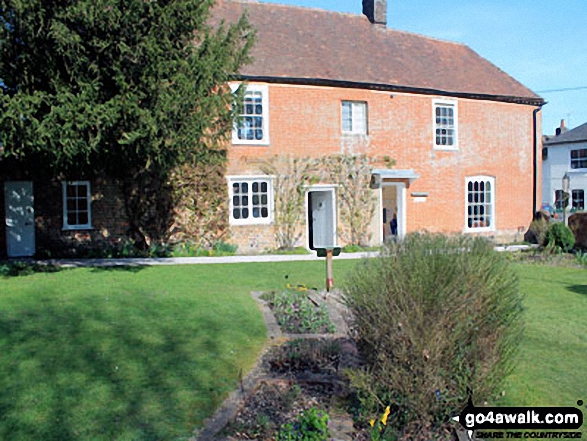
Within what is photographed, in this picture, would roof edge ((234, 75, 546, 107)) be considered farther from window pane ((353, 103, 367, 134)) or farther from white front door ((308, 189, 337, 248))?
white front door ((308, 189, 337, 248))

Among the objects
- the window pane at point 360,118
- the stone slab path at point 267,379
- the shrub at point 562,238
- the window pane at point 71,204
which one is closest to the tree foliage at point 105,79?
the stone slab path at point 267,379

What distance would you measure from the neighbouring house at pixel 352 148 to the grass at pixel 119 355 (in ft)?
23.1

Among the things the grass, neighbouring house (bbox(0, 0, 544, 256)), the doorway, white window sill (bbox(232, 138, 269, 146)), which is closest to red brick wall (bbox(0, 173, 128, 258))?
neighbouring house (bbox(0, 0, 544, 256))

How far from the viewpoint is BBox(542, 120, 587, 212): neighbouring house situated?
3794 cm

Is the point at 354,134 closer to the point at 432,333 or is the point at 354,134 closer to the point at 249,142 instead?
the point at 249,142

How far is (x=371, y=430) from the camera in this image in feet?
14.4

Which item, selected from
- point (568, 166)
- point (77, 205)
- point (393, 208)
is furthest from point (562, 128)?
point (77, 205)

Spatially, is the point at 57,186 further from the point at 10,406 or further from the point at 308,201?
the point at 10,406

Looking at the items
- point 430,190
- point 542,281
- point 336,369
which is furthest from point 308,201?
point 336,369

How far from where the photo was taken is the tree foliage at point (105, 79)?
10484 mm

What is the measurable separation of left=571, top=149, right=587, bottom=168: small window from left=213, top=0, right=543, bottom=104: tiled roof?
18.0m

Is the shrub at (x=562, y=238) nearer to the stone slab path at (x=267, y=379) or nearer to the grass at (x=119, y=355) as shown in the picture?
the grass at (x=119, y=355)

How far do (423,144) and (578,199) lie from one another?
871 inches

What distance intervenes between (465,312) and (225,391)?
8.18ft
